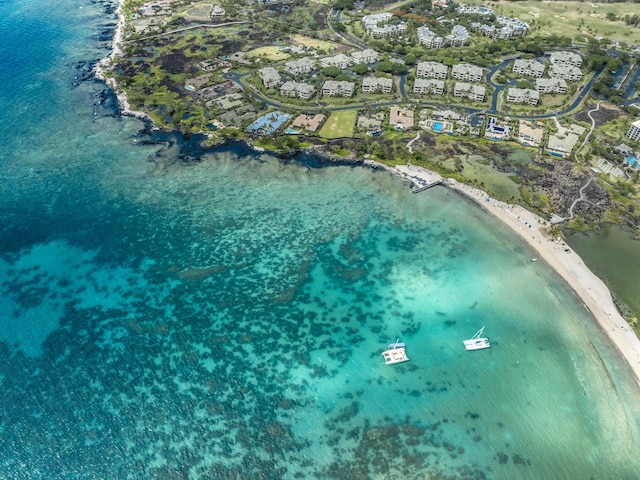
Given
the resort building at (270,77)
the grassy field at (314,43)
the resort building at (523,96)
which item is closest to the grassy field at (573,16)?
the resort building at (523,96)

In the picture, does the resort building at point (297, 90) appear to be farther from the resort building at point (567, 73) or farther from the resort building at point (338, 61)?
the resort building at point (567, 73)

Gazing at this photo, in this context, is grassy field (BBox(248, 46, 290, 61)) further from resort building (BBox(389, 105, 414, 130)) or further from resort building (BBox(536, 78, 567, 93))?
resort building (BBox(536, 78, 567, 93))

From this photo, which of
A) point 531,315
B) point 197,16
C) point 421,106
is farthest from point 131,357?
point 197,16

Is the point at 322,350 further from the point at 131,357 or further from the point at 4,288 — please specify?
the point at 4,288

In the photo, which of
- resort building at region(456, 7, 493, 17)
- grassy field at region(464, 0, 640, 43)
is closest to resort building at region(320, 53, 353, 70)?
resort building at region(456, 7, 493, 17)

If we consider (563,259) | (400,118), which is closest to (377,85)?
(400,118)

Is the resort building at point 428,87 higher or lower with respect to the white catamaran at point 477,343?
higher
